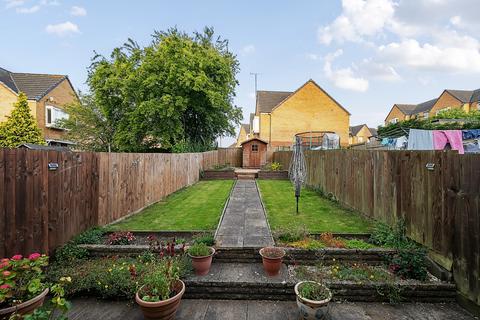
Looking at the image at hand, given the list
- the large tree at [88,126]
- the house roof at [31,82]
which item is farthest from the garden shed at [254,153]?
the house roof at [31,82]

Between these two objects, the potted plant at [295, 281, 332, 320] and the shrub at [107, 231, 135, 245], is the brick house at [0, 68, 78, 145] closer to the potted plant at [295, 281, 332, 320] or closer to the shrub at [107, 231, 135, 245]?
the shrub at [107, 231, 135, 245]

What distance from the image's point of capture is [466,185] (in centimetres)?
331

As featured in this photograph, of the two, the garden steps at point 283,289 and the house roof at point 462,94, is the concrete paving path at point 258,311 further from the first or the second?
the house roof at point 462,94

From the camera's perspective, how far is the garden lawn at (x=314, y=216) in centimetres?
575

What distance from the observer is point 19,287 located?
2652 millimetres

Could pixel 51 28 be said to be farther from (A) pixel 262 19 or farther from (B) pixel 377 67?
(B) pixel 377 67

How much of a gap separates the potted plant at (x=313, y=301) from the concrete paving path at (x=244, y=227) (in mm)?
1539

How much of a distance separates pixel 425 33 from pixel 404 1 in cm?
367

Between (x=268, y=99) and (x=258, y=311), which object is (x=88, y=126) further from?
(x=258, y=311)

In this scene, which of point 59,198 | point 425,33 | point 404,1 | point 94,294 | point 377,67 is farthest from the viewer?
point 377,67

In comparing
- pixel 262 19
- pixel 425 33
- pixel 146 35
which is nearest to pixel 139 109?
pixel 146 35

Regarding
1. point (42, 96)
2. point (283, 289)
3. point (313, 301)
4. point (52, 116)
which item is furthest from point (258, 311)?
point (52, 116)

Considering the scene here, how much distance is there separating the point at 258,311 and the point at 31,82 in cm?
3020

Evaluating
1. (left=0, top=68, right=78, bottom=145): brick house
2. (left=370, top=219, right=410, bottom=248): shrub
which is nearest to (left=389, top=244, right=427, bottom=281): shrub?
(left=370, top=219, right=410, bottom=248): shrub
